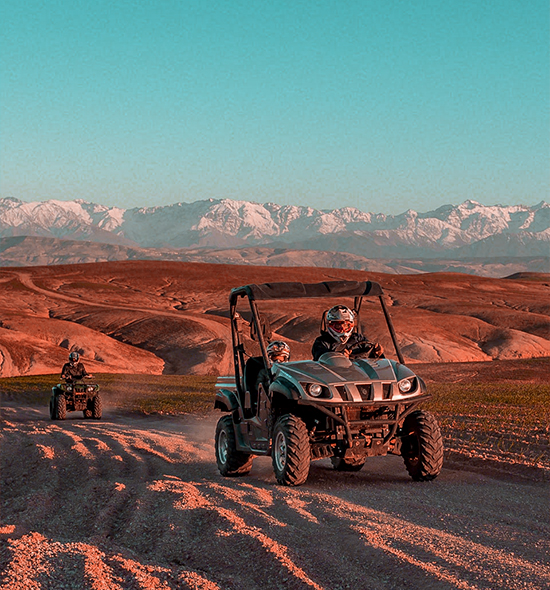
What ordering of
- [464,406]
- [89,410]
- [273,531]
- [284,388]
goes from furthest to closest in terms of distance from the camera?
[89,410]
[464,406]
[284,388]
[273,531]

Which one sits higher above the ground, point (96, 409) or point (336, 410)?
point (336, 410)

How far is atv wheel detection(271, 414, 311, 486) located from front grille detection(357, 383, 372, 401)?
93 cm

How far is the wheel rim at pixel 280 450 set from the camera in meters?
10.8

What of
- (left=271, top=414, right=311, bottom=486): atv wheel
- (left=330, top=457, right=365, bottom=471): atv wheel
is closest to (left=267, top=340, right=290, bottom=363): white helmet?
(left=271, top=414, right=311, bottom=486): atv wheel

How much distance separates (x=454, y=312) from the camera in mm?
101375

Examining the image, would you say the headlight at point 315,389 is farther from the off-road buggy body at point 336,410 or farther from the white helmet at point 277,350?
the white helmet at point 277,350

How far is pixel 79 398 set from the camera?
27.5 meters

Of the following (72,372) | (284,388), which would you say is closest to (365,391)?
(284,388)

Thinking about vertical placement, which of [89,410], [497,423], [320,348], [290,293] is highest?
[290,293]

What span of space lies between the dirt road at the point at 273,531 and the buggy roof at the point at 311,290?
9.43 ft

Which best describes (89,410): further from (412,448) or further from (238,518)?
(238,518)

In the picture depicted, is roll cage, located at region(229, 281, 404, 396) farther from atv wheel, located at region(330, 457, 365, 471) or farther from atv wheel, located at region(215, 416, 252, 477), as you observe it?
atv wheel, located at region(330, 457, 365, 471)

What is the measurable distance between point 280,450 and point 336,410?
3.53 ft

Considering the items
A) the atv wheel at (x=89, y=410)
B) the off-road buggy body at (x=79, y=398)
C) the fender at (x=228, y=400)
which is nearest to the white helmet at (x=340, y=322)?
the fender at (x=228, y=400)
